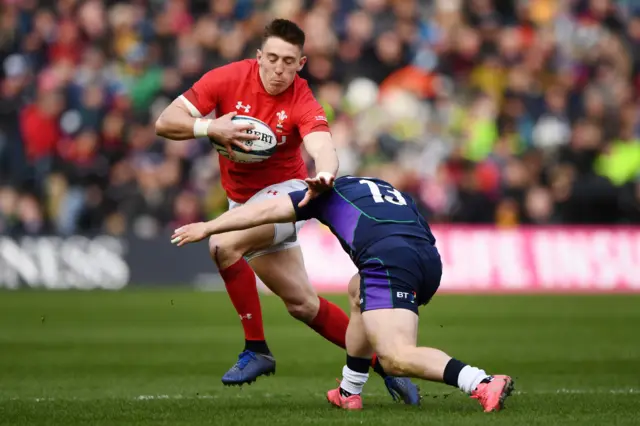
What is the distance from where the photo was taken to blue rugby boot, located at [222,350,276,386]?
847cm

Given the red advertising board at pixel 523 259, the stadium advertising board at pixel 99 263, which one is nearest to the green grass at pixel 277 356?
the stadium advertising board at pixel 99 263

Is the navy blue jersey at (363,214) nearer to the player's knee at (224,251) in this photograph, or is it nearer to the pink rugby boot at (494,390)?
the pink rugby boot at (494,390)

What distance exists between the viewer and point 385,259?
718 cm

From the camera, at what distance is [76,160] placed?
67.4 feet

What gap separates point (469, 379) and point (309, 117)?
2513 millimetres

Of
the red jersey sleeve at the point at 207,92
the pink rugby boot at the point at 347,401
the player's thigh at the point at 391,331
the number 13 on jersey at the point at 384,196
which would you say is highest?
the red jersey sleeve at the point at 207,92

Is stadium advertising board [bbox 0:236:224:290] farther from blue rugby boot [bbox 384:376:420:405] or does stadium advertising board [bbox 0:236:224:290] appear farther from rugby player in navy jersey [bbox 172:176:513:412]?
rugby player in navy jersey [bbox 172:176:513:412]

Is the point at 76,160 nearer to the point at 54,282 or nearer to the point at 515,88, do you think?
the point at 54,282

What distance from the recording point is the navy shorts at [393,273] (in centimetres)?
712

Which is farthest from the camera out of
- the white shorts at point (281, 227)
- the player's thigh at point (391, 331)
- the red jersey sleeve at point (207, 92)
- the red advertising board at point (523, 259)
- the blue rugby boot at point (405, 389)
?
the red advertising board at point (523, 259)

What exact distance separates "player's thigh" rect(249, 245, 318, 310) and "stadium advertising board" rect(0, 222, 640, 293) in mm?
10700

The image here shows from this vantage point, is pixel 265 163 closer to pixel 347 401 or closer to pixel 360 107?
pixel 347 401

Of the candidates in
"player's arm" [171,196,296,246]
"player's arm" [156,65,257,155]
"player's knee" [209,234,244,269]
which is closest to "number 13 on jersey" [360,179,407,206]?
"player's arm" [171,196,296,246]

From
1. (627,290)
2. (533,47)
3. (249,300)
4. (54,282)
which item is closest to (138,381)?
(249,300)
